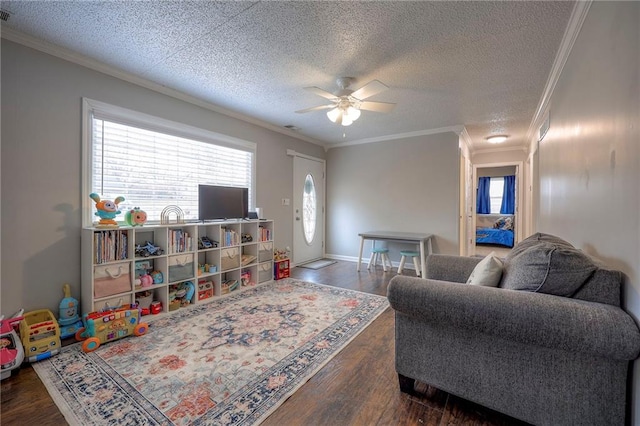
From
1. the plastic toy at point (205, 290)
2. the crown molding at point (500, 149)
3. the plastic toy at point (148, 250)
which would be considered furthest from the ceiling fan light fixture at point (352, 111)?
the crown molding at point (500, 149)

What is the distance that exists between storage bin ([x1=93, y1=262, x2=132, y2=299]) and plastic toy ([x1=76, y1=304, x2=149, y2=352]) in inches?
5.8

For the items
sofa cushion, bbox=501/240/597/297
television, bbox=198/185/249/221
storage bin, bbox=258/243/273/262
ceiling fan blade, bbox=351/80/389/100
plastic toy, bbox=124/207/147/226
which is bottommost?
storage bin, bbox=258/243/273/262

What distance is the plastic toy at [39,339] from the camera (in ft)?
6.33

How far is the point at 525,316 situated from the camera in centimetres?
118

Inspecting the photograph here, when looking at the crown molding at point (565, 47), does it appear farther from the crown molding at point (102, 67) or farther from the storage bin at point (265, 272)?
the storage bin at point (265, 272)

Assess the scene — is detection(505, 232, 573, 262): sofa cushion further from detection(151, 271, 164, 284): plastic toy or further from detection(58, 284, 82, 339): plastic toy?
detection(58, 284, 82, 339): plastic toy

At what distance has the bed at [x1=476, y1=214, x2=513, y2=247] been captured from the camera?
7305 mm

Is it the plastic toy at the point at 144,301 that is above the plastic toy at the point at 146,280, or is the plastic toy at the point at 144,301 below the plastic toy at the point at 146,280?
below

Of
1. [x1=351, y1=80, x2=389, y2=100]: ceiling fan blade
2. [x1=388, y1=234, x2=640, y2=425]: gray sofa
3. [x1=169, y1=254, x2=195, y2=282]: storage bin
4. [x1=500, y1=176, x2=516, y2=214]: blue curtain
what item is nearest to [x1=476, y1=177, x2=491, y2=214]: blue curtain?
[x1=500, y1=176, x2=516, y2=214]: blue curtain

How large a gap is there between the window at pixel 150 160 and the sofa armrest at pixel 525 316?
282 cm

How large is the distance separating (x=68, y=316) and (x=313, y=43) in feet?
10.2

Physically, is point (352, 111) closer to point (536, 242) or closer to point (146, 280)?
point (536, 242)

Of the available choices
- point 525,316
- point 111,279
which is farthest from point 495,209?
point 111,279

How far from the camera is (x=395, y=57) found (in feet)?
7.84
